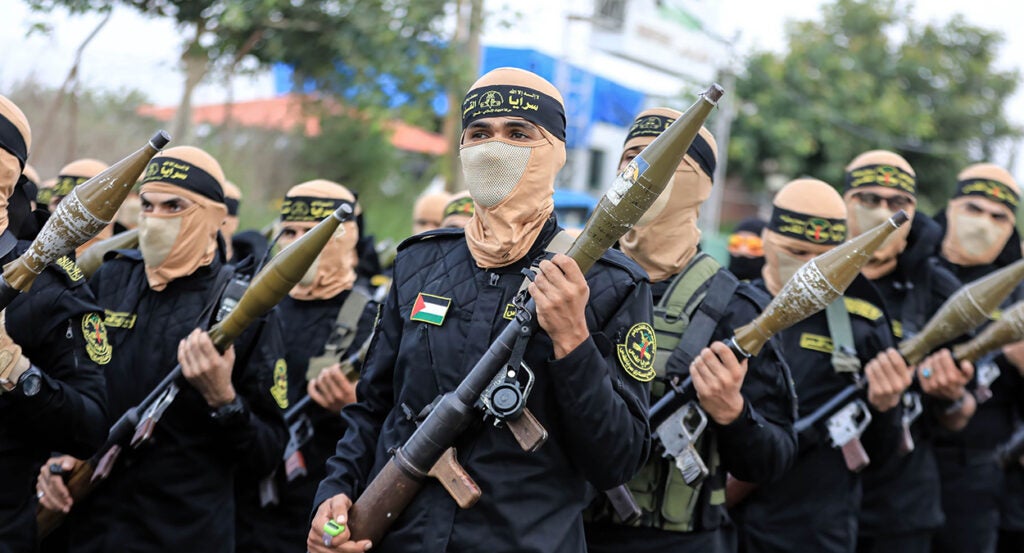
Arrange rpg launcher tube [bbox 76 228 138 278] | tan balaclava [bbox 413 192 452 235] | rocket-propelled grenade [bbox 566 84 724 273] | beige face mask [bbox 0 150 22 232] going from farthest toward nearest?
tan balaclava [bbox 413 192 452 235], rpg launcher tube [bbox 76 228 138 278], beige face mask [bbox 0 150 22 232], rocket-propelled grenade [bbox 566 84 724 273]

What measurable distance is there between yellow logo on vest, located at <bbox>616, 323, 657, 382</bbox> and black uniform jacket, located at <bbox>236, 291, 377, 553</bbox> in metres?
2.80

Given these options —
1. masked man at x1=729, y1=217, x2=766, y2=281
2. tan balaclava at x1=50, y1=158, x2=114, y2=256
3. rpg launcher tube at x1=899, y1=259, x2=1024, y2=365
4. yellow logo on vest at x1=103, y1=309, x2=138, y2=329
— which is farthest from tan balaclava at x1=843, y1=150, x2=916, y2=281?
tan balaclava at x1=50, y1=158, x2=114, y2=256

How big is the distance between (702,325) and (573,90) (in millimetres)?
19818

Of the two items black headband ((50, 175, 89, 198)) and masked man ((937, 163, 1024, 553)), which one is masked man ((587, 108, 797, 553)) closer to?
masked man ((937, 163, 1024, 553))

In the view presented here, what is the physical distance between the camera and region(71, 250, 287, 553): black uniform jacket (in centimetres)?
496

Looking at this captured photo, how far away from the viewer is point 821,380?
5480 mm

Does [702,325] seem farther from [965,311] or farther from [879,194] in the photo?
[879,194]

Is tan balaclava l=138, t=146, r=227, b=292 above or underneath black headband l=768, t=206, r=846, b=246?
underneath

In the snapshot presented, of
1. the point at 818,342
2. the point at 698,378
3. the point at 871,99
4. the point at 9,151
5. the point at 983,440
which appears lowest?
the point at 871,99

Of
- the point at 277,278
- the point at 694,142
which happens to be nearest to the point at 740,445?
the point at 694,142

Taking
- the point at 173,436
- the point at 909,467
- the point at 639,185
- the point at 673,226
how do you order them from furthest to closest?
the point at 909,467, the point at 173,436, the point at 673,226, the point at 639,185

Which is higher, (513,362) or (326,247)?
(513,362)

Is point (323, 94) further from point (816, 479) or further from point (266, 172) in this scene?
point (816, 479)

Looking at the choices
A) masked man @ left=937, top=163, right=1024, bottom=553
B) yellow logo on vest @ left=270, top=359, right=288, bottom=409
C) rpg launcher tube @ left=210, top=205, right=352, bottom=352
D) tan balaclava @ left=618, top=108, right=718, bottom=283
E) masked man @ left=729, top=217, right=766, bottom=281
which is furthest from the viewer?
masked man @ left=729, top=217, right=766, bottom=281
